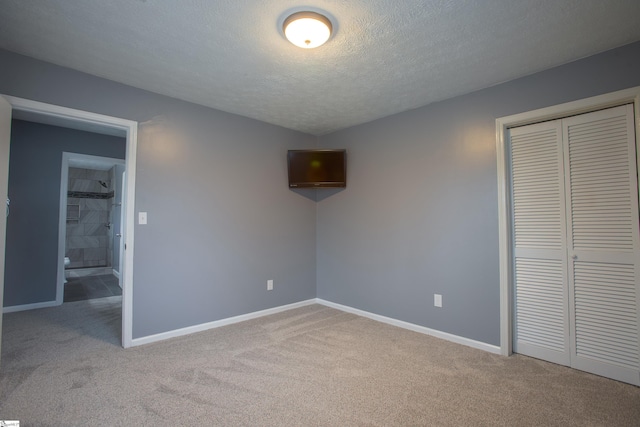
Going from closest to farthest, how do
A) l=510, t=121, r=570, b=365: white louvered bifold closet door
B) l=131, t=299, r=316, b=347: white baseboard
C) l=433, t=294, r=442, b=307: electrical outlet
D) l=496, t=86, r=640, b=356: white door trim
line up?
l=510, t=121, r=570, b=365: white louvered bifold closet door < l=496, t=86, r=640, b=356: white door trim < l=131, t=299, r=316, b=347: white baseboard < l=433, t=294, r=442, b=307: electrical outlet

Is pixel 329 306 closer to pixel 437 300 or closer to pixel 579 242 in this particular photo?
pixel 437 300

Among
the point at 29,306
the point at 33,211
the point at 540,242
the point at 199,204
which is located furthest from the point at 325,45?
the point at 29,306

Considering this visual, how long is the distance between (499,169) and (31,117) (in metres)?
5.44

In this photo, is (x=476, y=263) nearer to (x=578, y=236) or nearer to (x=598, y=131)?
(x=578, y=236)

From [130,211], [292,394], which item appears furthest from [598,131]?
[130,211]

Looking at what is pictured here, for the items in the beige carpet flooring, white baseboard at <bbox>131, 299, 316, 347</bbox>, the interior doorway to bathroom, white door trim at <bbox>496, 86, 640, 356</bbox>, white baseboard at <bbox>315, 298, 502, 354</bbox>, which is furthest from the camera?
the interior doorway to bathroom

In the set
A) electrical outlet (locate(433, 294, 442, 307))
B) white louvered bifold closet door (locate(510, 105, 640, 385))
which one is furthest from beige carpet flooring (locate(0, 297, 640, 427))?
electrical outlet (locate(433, 294, 442, 307))

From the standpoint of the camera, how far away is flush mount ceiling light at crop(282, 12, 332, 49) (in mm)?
1777

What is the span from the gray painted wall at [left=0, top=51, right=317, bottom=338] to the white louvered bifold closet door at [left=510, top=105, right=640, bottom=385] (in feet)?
8.53

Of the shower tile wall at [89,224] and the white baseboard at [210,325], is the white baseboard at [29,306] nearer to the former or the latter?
the white baseboard at [210,325]

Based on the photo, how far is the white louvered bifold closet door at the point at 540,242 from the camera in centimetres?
246

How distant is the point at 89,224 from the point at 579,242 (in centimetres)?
952

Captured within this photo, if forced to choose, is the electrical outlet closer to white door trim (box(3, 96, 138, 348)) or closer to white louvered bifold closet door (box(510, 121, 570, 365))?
white louvered bifold closet door (box(510, 121, 570, 365))

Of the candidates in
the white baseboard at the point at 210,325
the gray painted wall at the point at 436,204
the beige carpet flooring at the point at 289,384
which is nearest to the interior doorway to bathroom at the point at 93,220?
the beige carpet flooring at the point at 289,384
